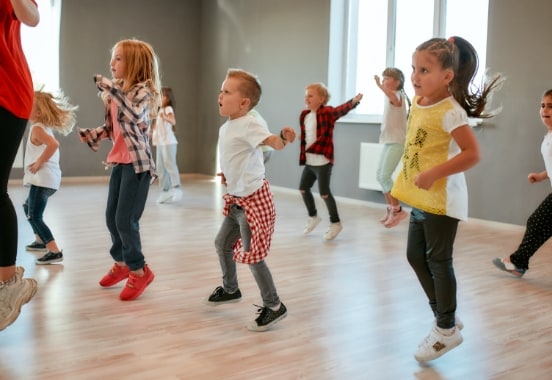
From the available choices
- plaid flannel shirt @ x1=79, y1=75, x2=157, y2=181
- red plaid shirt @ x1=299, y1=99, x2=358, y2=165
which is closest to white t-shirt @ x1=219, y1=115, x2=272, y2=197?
plaid flannel shirt @ x1=79, y1=75, x2=157, y2=181

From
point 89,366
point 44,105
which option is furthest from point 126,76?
point 89,366

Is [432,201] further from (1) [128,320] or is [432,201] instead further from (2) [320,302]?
(1) [128,320]

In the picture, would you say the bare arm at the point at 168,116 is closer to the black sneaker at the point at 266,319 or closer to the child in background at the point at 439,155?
the black sneaker at the point at 266,319

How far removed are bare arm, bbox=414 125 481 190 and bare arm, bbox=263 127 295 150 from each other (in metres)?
0.49

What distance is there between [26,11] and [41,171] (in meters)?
1.57

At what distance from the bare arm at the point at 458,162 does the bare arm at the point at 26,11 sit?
1.32 m

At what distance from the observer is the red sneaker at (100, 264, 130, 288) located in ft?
9.92

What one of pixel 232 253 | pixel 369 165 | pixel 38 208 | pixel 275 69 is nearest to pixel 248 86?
pixel 232 253

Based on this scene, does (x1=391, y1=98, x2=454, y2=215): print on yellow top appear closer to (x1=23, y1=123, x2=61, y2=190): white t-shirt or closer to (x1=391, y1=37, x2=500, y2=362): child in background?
(x1=391, y1=37, x2=500, y2=362): child in background

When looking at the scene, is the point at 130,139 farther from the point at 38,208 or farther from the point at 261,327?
the point at 38,208

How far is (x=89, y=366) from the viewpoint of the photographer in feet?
6.78

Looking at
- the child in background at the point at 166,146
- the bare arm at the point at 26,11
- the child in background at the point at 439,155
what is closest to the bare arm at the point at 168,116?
the child in background at the point at 166,146

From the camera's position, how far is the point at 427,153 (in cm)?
214

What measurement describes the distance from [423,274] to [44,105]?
2188mm
